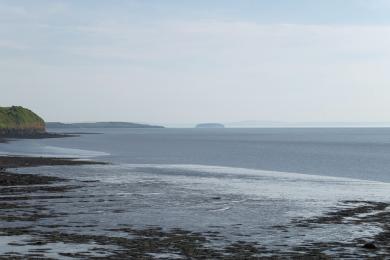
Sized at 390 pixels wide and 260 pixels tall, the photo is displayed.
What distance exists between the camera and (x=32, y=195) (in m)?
45.8

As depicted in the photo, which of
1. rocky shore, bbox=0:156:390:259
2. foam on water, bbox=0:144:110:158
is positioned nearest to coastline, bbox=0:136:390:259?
rocky shore, bbox=0:156:390:259

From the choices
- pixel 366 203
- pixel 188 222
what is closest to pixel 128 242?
pixel 188 222

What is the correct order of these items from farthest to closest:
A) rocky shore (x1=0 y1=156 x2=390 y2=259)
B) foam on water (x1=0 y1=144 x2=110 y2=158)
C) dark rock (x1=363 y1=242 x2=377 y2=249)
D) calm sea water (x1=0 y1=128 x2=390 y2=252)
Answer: foam on water (x1=0 y1=144 x2=110 y2=158)
calm sea water (x1=0 y1=128 x2=390 y2=252)
dark rock (x1=363 y1=242 x2=377 y2=249)
rocky shore (x1=0 y1=156 x2=390 y2=259)

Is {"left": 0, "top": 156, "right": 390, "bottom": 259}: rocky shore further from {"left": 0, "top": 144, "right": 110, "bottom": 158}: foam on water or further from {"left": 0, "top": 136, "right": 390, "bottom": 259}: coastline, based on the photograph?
{"left": 0, "top": 144, "right": 110, "bottom": 158}: foam on water

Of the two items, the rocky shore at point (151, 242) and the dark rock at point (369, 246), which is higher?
the dark rock at point (369, 246)

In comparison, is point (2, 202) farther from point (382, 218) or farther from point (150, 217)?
point (382, 218)

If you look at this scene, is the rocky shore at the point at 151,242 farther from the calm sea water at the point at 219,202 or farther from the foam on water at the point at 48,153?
the foam on water at the point at 48,153

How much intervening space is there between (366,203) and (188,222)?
17.3 m

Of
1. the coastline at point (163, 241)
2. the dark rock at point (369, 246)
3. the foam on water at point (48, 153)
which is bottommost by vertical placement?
Answer: the foam on water at point (48, 153)

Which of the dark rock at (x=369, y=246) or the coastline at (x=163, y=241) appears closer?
the coastline at (x=163, y=241)

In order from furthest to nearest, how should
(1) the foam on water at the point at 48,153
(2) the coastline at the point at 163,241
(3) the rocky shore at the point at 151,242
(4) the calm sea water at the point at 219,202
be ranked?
(1) the foam on water at the point at 48,153 → (4) the calm sea water at the point at 219,202 → (2) the coastline at the point at 163,241 → (3) the rocky shore at the point at 151,242

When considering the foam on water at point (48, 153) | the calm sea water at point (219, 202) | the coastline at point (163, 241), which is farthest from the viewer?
the foam on water at point (48, 153)

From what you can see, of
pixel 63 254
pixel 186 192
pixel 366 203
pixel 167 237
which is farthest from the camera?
pixel 186 192

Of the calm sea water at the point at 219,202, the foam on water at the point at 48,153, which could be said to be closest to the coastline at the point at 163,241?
the calm sea water at the point at 219,202
